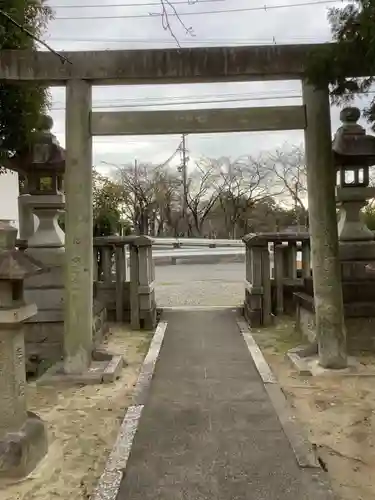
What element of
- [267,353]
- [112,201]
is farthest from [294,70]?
[112,201]

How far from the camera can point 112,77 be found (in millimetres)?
6082

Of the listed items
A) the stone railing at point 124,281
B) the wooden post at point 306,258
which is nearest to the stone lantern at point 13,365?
the stone railing at point 124,281

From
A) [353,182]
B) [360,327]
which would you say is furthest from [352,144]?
[360,327]

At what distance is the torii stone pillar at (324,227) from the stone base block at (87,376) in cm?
241

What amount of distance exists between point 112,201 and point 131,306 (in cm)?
1894

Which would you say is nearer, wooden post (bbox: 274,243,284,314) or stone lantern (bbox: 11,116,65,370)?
stone lantern (bbox: 11,116,65,370)

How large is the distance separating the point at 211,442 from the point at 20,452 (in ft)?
Result: 4.72

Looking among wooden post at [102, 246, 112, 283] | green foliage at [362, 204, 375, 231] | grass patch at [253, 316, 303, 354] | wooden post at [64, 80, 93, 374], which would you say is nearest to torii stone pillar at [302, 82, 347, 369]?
grass patch at [253, 316, 303, 354]

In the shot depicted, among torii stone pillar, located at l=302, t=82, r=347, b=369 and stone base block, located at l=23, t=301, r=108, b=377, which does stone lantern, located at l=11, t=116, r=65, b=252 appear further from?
torii stone pillar, located at l=302, t=82, r=347, b=369

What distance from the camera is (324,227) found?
20.2 ft

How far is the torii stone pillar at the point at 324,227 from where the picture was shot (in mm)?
6129

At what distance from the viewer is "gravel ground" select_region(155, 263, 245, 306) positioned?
12.2m

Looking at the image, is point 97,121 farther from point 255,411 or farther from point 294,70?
point 255,411

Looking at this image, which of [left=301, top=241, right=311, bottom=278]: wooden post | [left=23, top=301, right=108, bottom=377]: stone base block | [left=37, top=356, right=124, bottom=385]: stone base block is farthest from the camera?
[left=301, top=241, right=311, bottom=278]: wooden post
